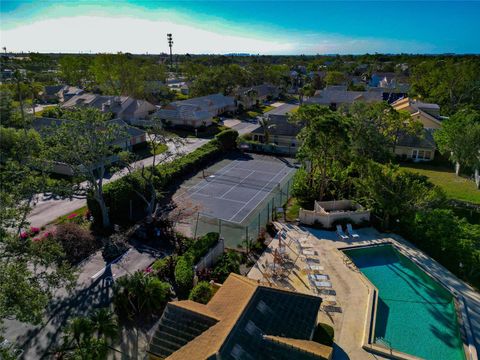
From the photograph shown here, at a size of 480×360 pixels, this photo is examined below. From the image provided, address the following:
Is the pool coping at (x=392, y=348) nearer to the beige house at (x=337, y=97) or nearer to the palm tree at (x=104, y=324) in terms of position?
the palm tree at (x=104, y=324)

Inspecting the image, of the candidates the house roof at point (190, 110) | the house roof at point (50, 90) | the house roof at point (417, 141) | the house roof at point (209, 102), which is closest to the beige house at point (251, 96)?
the house roof at point (209, 102)

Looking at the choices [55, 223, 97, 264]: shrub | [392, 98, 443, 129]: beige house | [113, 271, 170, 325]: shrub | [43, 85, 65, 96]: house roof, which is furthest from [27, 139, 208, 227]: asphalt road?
[43, 85, 65, 96]: house roof

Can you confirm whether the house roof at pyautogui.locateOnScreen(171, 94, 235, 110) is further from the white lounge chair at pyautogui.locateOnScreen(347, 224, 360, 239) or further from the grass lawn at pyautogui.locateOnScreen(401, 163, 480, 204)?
the white lounge chair at pyautogui.locateOnScreen(347, 224, 360, 239)

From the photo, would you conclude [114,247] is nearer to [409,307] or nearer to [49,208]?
[49,208]

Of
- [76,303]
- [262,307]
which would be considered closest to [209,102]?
[76,303]

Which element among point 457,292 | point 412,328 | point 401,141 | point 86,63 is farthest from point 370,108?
point 86,63

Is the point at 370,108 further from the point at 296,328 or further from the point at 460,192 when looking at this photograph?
the point at 296,328

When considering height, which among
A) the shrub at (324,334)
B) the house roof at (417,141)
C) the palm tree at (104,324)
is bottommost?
the shrub at (324,334)
